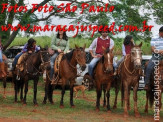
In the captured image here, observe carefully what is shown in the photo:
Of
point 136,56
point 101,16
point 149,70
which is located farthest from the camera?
point 101,16

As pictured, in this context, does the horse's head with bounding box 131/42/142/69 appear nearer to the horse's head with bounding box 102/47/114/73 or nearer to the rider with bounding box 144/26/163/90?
the rider with bounding box 144/26/163/90

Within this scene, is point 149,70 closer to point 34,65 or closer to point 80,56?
point 80,56

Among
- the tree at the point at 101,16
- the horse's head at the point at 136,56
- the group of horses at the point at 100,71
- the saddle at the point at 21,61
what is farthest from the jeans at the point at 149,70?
the tree at the point at 101,16

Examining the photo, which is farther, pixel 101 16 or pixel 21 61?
pixel 101 16

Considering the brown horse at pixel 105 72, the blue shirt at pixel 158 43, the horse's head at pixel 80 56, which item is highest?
the blue shirt at pixel 158 43

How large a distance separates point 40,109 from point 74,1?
12169mm

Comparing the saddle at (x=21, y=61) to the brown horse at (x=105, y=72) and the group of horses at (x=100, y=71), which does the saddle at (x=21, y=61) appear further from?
the brown horse at (x=105, y=72)

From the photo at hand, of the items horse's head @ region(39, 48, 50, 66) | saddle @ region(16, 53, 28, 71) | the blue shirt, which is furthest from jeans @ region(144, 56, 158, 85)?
saddle @ region(16, 53, 28, 71)

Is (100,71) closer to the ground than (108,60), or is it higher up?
closer to the ground

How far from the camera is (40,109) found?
14.0 meters

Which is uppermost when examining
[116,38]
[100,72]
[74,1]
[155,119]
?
[74,1]

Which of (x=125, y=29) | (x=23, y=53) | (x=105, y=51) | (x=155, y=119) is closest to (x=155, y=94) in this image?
(x=155, y=119)

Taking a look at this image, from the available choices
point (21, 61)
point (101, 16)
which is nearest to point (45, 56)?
point (21, 61)

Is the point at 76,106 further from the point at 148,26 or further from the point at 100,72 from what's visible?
the point at 148,26
